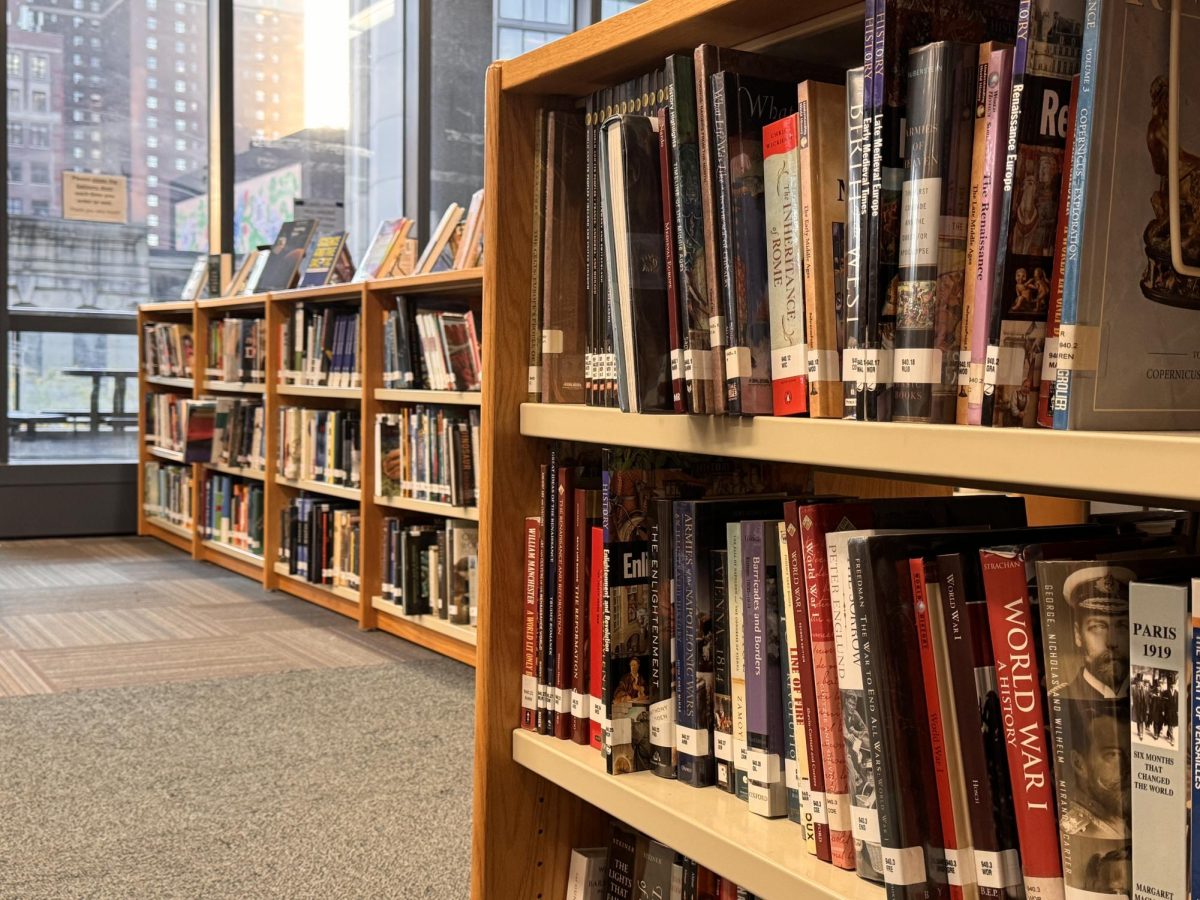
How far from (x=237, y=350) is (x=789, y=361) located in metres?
4.89

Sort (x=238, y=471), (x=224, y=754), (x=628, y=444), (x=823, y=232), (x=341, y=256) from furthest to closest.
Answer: (x=238, y=471)
(x=341, y=256)
(x=224, y=754)
(x=628, y=444)
(x=823, y=232)

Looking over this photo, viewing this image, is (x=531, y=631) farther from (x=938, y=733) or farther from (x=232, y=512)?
(x=232, y=512)

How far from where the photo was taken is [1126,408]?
0.75m

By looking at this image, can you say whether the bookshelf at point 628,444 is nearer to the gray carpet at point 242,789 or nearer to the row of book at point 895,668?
the row of book at point 895,668

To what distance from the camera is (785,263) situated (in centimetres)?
97

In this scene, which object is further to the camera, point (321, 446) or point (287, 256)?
point (287, 256)

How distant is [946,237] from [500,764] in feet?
2.60

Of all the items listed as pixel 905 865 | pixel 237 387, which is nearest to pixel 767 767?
pixel 905 865

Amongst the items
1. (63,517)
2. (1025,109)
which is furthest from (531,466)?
(63,517)

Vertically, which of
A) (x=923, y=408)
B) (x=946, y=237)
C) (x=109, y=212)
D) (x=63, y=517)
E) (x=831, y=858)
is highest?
(x=109, y=212)

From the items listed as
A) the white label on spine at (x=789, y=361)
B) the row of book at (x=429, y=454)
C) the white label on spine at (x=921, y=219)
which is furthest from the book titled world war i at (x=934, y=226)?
the row of book at (x=429, y=454)

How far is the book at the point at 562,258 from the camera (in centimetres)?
130

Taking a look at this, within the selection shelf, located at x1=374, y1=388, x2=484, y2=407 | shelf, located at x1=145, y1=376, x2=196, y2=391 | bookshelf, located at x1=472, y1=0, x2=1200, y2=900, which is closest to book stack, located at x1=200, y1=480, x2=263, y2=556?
shelf, located at x1=145, y1=376, x2=196, y2=391

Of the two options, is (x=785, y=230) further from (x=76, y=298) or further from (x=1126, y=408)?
(x=76, y=298)
